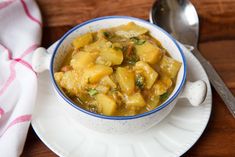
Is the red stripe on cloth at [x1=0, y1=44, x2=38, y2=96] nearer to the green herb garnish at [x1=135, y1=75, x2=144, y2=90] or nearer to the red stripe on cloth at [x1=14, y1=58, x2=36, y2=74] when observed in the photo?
the red stripe on cloth at [x1=14, y1=58, x2=36, y2=74]

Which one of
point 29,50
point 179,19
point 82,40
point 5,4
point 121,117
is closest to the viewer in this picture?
point 121,117

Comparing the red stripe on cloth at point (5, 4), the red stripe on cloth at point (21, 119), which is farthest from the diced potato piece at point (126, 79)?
the red stripe on cloth at point (5, 4)

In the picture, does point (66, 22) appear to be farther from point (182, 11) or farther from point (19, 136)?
point (19, 136)

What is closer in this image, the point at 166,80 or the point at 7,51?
the point at 166,80

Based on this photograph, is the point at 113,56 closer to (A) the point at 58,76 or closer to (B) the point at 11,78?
(A) the point at 58,76

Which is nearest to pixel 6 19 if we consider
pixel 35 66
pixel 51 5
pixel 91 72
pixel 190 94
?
pixel 51 5

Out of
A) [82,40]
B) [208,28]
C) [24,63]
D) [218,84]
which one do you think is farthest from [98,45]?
[208,28]
